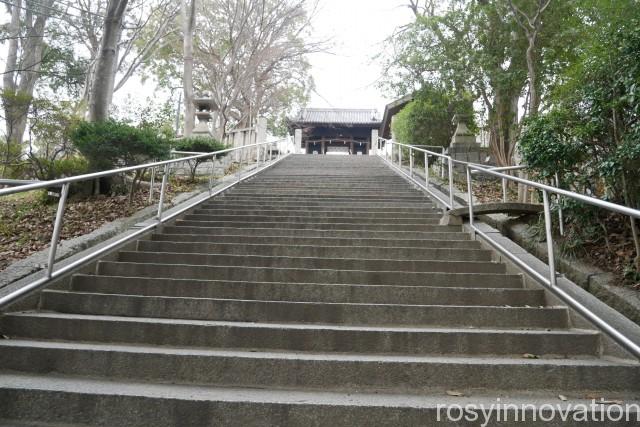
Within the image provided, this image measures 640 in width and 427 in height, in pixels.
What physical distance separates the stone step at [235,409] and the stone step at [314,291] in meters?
1.09

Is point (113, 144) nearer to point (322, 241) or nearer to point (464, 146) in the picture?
point (322, 241)

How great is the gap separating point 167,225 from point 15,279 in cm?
205

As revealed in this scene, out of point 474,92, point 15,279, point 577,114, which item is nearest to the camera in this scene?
point 15,279

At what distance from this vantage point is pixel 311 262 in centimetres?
396

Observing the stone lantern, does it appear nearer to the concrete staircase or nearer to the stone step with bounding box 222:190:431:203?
the stone step with bounding box 222:190:431:203

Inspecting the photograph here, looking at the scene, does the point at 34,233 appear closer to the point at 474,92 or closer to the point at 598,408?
the point at 598,408

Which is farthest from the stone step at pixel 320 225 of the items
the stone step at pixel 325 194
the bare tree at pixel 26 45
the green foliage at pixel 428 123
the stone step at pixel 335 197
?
the bare tree at pixel 26 45

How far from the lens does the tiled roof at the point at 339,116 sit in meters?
25.5

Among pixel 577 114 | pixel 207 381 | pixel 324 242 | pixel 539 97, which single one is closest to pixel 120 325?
pixel 207 381

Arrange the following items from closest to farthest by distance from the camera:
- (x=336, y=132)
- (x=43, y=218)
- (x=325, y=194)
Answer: (x=43, y=218), (x=325, y=194), (x=336, y=132)

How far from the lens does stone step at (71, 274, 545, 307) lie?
323 centimetres

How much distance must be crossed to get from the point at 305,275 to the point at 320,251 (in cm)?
71

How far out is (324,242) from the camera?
15.2ft

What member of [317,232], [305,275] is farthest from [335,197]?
[305,275]
